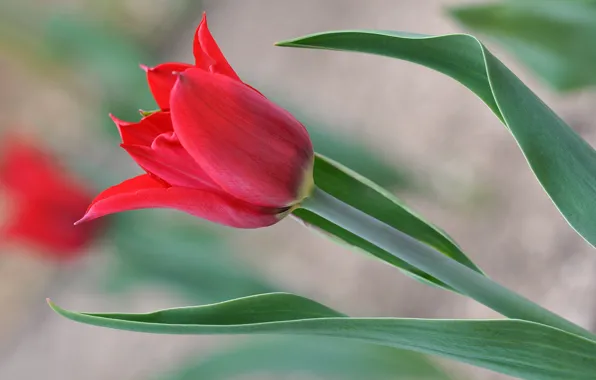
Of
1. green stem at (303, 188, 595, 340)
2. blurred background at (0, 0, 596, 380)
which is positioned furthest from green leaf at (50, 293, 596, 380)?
blurred background at (0, 0, 596, 380)

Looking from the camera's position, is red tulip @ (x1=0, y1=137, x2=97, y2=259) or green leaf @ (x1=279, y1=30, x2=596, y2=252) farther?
red tulip @ (x1=0, y1=137, x2=97, y2=259)

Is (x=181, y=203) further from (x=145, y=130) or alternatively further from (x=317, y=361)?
(x=317, y=361)

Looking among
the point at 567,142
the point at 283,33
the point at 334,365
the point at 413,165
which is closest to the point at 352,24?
the point at 283,33

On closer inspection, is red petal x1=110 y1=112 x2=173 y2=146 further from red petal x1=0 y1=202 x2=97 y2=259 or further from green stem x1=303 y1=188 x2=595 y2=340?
red petal x1=0 y1=202 x2=97 y2=259

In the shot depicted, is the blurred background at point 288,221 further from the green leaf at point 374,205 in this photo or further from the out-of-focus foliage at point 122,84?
the green leaf at point 374,205

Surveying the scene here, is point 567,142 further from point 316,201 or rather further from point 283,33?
point 283,33

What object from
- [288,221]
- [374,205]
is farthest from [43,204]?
A: [288,221]

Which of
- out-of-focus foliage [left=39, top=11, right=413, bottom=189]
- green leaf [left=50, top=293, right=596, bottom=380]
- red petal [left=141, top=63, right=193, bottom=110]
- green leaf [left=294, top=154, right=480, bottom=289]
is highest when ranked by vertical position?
out-of-focus foliage [left=39, top=11, right=413, bottom=189]
